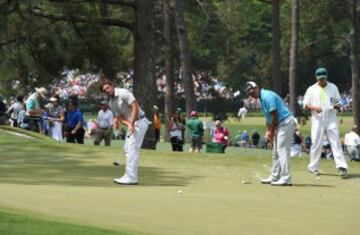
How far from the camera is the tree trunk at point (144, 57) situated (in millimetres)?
25125

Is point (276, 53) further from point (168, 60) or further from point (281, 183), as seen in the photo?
point (281, 183)

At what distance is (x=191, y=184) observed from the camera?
42.9 ft

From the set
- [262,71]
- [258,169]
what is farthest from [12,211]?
[262,71]

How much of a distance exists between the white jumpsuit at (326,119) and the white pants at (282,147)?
1.15 m

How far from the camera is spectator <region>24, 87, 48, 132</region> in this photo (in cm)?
2414

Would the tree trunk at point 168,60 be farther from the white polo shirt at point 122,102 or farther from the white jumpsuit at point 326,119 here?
the white polo shirt at point 122,102

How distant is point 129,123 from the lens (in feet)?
41.3

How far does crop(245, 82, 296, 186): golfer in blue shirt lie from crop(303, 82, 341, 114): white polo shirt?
110 cm

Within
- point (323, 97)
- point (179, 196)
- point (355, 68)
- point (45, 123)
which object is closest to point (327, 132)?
point (323, 97)

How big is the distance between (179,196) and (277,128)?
9.55ft

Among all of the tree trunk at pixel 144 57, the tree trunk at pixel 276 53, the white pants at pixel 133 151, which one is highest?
the tree trunk at pixel 276 53

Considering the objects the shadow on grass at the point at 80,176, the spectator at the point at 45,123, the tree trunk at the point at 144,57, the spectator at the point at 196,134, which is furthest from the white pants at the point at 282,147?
the spectator at the point at 196,134

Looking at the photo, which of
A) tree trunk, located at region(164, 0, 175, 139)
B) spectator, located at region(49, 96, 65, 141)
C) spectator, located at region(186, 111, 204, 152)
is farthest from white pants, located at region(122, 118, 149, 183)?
tree trunk, located at region(164, 0, 175, 139)

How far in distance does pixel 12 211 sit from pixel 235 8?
3428cm
